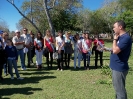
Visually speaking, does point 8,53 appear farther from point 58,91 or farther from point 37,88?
point 58,91

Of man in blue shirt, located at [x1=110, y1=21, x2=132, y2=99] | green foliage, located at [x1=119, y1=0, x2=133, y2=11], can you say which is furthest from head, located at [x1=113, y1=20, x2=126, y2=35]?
green foliage, located at [x1=119, y1=0, x2=133, y2=11]

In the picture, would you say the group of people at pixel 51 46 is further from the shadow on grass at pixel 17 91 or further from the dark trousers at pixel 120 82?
the dark trousers at pixel 120 82

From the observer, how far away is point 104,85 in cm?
698

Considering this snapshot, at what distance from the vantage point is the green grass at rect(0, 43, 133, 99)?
19.4 ft

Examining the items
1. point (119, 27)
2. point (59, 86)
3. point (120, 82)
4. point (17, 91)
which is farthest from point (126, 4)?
point (120, 82)

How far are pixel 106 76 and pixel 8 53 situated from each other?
13.1ft

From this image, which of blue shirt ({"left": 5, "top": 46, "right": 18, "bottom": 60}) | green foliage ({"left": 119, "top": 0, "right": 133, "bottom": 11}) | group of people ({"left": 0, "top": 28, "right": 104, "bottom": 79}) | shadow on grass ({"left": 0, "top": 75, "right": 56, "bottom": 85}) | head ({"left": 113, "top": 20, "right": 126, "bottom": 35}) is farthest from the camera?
green foliage ({"left": 119, "top": 0, "right": 133, "bottom": 11})

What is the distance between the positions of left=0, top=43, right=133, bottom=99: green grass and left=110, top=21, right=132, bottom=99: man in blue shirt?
72.1 inches

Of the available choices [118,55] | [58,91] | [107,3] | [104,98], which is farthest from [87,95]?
[107,3]

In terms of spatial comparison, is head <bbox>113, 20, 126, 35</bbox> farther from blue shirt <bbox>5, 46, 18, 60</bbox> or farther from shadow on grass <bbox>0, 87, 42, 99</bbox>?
blue shirt <bbox>5, 46, 18, 60</bbox>

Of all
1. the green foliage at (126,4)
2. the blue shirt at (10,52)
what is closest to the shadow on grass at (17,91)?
the blue shirt at (10,52)

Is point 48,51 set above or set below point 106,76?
above

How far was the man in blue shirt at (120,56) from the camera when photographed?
3816mm

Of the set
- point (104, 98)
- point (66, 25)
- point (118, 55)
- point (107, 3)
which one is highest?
point (107, 3)
